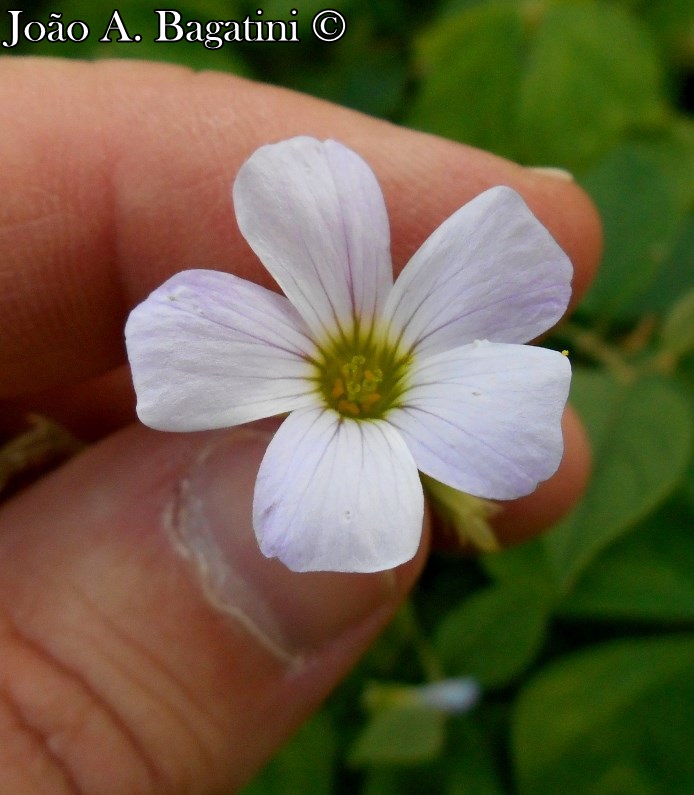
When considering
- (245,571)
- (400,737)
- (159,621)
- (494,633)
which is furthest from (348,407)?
(494,633)

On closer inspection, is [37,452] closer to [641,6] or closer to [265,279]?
[265,279]

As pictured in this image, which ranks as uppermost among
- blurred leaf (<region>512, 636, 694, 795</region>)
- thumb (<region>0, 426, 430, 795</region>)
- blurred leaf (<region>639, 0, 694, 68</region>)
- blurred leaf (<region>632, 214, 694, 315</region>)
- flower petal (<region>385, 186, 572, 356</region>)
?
blurred leaf (<region>639, 0, 694, 68</region>)

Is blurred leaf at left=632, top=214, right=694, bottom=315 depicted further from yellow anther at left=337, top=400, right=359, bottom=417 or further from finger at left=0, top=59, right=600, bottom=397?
yellow anther at left=337, top=400, right=359, bottom=417

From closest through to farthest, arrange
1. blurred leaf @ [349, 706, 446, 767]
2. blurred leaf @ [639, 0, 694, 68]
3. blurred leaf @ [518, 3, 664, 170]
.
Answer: blurred leaf @ [349, 706, 446, 767] < blurred leaf @ [518, 3, 664, 170] < blurred leaf @ [639, 0, 694, 68]

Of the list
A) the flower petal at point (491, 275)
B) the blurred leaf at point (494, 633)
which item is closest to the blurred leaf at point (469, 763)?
the blurred leaf at point (494, 633)

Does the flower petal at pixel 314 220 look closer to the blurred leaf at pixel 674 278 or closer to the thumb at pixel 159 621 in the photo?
the thumb at pixel 159 621

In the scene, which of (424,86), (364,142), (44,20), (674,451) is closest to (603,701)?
(674,451)

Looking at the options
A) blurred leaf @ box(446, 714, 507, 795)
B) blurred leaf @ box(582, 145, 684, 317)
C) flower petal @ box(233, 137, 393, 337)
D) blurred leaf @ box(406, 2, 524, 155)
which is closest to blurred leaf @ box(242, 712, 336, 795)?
blurred leaf @ box(446, 714, 507, 795)

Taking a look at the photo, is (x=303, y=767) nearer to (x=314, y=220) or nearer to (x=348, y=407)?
(x=348, y=407)
